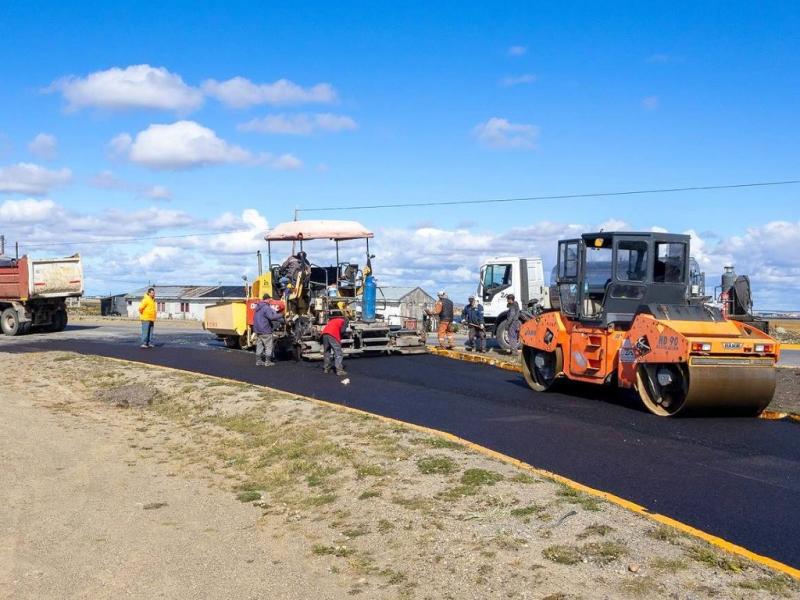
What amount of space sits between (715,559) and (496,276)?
17716 mm

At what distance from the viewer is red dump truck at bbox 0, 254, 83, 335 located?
29094 millimetres

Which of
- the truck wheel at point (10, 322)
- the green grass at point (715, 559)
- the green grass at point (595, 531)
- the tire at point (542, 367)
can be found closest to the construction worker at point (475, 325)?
the tire at point (542, 367)

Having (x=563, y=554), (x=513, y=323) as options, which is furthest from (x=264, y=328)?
(x=563, y=554)

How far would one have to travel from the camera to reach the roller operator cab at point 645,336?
10992 millimetres

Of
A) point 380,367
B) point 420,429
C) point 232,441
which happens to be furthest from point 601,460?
point 380,367

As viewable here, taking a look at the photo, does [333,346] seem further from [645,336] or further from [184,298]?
[184,298]

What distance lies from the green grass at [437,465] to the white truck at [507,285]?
1392cm

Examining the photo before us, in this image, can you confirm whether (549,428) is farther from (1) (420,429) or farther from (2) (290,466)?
(2) (290,466)

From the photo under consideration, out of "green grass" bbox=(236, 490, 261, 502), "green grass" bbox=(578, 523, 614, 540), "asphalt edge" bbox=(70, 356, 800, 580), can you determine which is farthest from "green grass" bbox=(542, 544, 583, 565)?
"green grass" bbox=(236, 490, 261, 502)

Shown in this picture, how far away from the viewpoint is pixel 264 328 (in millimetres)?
18406

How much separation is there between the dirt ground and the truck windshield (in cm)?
1130

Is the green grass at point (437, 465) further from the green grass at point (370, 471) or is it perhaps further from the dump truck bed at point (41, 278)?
the dump truck bed at point (41, 278)

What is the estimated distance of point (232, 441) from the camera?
38.4ft

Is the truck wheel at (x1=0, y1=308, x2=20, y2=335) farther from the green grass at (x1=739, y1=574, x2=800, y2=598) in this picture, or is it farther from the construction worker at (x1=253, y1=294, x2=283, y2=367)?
the green grass at (x1=739, y1=574, x2=800, y2=598)
